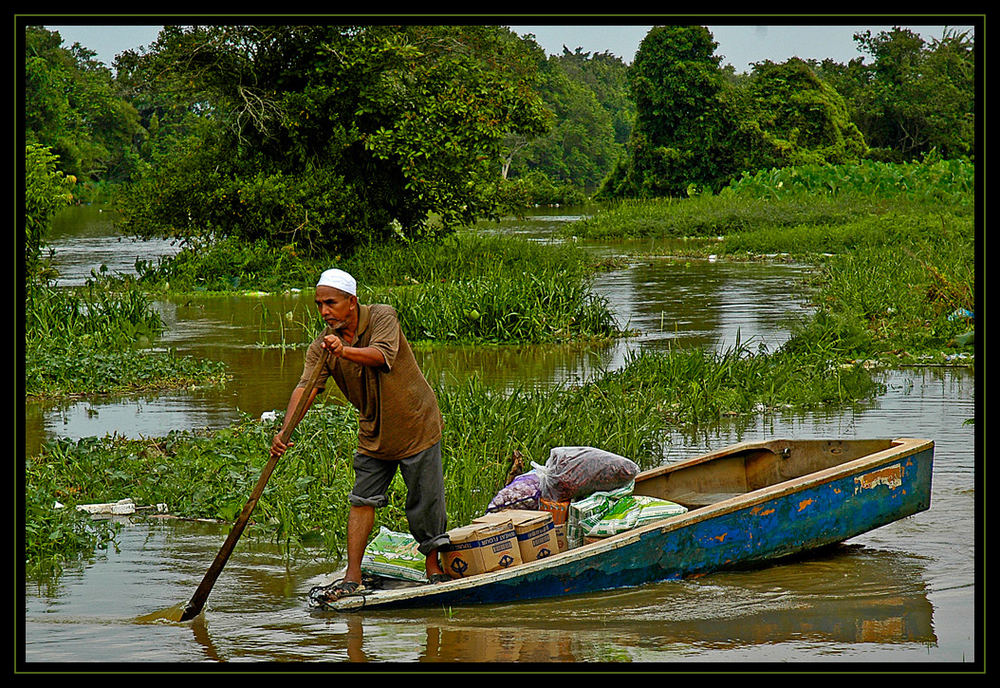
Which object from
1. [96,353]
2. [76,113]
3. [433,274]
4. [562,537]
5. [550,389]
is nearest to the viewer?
[562,537]

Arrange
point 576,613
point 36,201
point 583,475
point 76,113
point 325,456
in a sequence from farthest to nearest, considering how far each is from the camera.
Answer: point 76,113 → point 36,201 → point 325,456 → point 583,475 → point 576,613

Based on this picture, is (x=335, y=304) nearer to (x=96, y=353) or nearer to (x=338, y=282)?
(x=338, y=282)

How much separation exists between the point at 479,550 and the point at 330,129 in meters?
16.0

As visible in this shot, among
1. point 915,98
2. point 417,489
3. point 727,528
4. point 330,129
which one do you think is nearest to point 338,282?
point 417,489

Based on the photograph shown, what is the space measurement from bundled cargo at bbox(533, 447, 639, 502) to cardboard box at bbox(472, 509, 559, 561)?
1.52 feet

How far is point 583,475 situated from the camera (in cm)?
699

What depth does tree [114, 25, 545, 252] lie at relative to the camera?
20.0 meters

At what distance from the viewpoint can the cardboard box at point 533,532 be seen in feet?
20.9

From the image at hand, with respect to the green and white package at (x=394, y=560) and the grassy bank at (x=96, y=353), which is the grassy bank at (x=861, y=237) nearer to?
the green and white package at (x=394, y=560)

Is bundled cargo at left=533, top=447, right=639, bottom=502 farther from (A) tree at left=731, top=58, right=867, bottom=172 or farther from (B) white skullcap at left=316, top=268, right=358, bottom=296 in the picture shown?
(A) tree at left=731, top=58, right=867, bottom=172

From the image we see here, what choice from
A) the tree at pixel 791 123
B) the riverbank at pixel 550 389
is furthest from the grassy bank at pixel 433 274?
the tree at pixel 791 123

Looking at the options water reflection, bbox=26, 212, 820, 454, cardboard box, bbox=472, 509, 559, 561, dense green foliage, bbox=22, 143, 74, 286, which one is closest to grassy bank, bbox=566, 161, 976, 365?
water reflection, bbox=26, 212, 820, 454

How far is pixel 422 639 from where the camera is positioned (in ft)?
18.7
